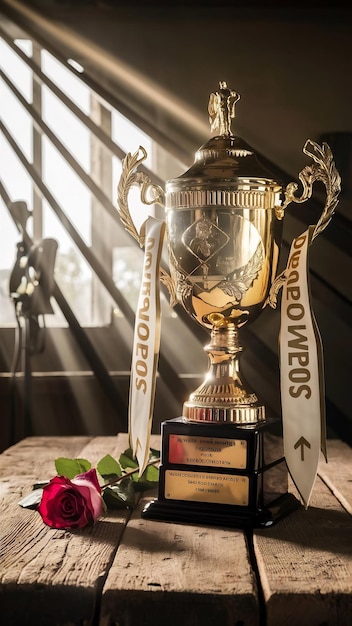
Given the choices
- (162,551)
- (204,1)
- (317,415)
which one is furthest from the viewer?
(204,1)

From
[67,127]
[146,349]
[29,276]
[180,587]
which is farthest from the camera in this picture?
[67,127]

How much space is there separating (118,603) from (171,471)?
411 mm

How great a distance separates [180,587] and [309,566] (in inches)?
7.2

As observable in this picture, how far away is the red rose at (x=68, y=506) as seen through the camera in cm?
115

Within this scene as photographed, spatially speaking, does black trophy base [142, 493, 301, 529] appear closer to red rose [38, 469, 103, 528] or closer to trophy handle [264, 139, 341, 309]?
red rose [38, 469, 103, 528]

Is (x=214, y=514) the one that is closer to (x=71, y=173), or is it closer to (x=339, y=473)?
(x=339, y=473)

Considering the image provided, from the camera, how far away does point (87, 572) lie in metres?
0.93

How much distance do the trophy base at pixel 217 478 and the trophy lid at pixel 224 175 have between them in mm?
371

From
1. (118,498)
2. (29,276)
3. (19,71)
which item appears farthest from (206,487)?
(19,71)

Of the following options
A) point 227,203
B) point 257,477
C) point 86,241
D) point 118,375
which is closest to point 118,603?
point 257,477

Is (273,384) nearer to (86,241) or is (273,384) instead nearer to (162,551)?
(86,241)

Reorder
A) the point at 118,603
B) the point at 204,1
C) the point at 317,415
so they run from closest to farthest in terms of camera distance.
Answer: the point at 118,603 → the point at 317,415 → the point at 204,1

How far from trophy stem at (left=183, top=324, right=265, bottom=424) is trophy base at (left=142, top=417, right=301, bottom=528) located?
0.06 ft

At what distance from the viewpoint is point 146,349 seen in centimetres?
127
